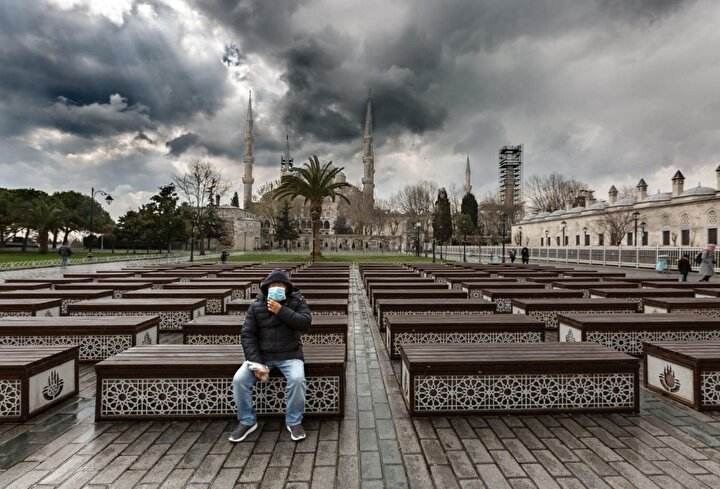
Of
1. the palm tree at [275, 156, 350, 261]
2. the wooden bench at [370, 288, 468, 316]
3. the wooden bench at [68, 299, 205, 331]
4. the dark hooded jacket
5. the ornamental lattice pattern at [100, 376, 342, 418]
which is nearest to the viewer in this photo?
the dark hooded jacket

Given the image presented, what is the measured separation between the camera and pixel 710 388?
158 inches

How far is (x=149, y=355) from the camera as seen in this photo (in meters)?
4.04

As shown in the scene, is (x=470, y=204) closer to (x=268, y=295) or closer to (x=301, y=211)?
(x=301, y=211)

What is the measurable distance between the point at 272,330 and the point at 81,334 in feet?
12.5

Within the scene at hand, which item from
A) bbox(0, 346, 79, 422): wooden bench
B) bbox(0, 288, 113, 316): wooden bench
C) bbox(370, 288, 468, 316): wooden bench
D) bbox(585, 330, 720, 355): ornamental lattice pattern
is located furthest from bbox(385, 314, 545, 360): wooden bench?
bbox(0, 288, 113, 316): wooden bench


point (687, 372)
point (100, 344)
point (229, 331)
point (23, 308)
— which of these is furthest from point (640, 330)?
point (23, 308)

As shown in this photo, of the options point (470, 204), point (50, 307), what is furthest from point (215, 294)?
point (470, 204)

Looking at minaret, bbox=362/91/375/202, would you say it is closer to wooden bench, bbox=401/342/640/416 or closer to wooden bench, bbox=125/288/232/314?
wooden bench, bbox=125/288/232/314

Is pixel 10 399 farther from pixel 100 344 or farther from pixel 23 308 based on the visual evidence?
pixel 23 308

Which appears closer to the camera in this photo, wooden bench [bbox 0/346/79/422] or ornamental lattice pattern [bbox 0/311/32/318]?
wooden bench [bbox 0/346/79/422]

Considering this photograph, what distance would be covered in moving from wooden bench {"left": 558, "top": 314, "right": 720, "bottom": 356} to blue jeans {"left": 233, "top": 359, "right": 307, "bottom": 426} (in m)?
4.50

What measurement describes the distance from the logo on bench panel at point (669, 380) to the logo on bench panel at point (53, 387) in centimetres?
684

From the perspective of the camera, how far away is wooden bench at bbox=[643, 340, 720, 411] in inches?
156

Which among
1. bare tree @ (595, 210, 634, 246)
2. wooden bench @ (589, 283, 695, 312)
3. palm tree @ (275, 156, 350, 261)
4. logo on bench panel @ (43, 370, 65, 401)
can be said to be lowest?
logo on bench panel @ (43, 370, 65, 401)
